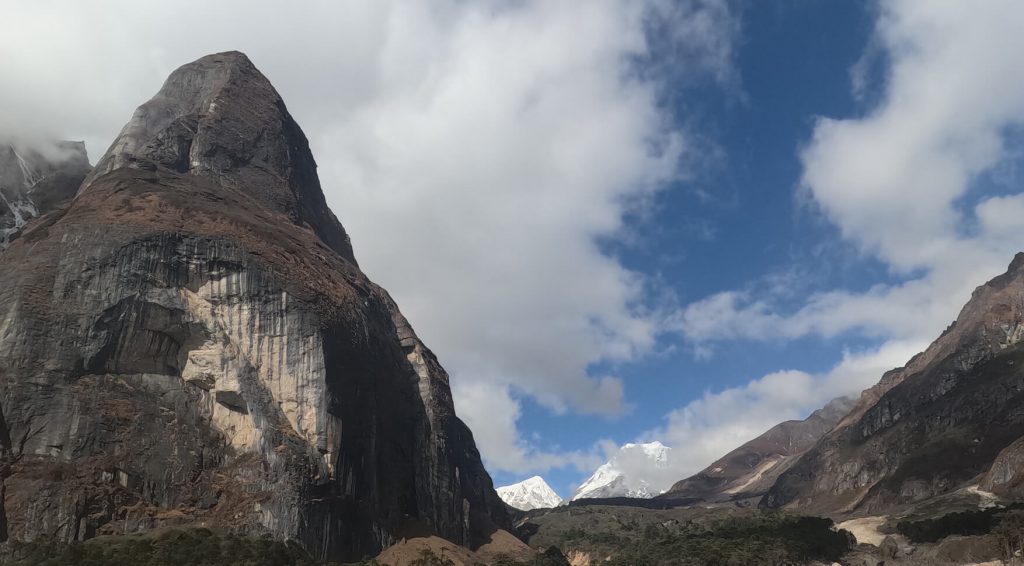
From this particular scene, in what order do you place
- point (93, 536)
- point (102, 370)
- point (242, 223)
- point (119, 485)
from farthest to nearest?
1. point (242, 223)
2. point (102, 370)
3. point (119, 485)
4. point (93, 536)

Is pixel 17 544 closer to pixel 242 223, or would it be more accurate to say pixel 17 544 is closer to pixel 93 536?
pixel 93 536

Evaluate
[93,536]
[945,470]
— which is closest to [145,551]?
[93,536]

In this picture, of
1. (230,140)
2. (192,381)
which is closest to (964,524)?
(192,381)

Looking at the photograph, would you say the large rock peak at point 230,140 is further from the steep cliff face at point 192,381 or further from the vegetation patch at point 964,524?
the vegetation patch at point 964,524

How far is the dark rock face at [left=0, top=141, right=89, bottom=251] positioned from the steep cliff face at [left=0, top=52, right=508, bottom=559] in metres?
20.4

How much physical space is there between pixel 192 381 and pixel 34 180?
265 feet

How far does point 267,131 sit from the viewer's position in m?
156

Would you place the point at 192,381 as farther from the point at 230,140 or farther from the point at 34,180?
the point at 34,180

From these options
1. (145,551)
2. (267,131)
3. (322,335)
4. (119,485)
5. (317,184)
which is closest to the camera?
(145,551)

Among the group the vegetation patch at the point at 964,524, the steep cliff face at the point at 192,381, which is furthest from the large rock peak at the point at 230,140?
the vegetation patch at the point at 964,524

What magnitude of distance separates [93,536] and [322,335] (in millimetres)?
36604

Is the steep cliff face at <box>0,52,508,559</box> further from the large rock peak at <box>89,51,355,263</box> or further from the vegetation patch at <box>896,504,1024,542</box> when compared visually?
the vegetation patch at <box>896,504,1024,542</box>

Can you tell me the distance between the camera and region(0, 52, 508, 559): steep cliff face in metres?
77.8

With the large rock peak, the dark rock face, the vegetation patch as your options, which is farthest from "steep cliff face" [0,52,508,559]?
the vegetation patch
